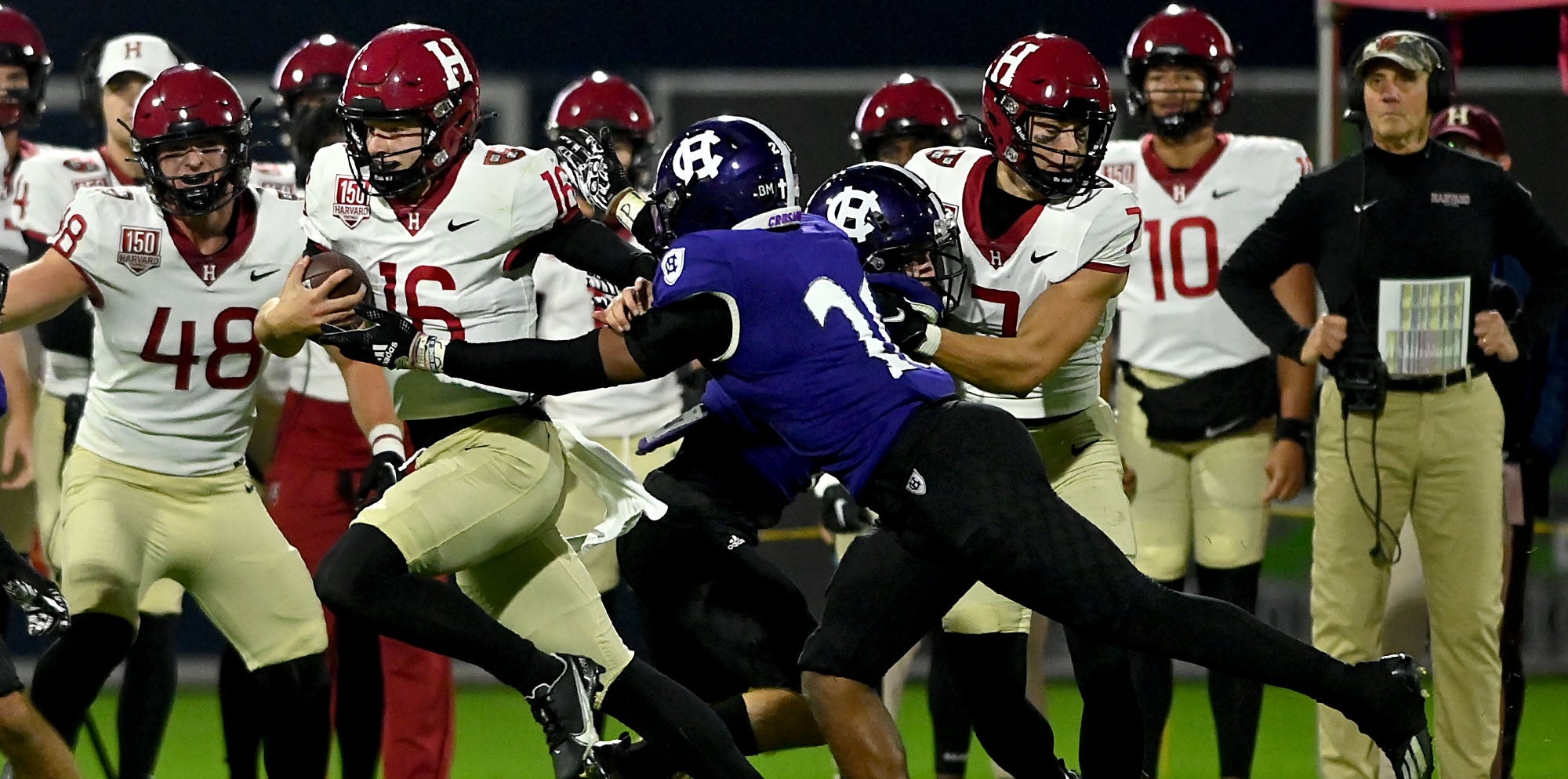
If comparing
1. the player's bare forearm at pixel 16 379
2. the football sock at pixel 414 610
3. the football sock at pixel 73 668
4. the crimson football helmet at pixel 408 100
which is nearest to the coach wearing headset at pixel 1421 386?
the football sock at pixel 414 610

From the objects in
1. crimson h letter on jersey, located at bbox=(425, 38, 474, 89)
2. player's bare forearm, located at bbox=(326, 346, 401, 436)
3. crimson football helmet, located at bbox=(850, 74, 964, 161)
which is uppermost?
crimson h letter on jersey, located at bbox=(425, 38, 474, 89)

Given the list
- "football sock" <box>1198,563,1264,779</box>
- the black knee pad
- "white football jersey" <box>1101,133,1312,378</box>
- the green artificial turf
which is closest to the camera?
the black knee pad

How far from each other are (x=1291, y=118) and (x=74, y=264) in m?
4.55

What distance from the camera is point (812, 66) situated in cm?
800

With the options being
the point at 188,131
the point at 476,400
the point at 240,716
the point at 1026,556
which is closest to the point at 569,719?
the point at 476,400

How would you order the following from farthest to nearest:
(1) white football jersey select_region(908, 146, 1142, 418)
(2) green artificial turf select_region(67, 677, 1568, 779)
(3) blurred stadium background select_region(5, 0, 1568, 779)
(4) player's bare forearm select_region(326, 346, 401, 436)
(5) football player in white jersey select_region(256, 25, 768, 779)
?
(3) blurred stadium background select_region(5, 0, 1568, 779), (2) green artificial turf select_region(67, 677, 1568, 779), (4) player's bare forearm select_region(326, 346, 401, 436), (1) white football jersey select_region(908, 146, 1142, 418), (5) football player in white jersey select_region(256, 25, 768, 779)

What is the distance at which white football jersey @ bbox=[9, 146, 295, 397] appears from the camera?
17.2 feet

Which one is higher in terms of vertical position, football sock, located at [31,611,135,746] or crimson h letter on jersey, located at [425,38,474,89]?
crimson h letter on jersey, located at [425,38,474,89]

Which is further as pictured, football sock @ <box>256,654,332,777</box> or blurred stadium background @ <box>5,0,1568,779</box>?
blurred stadium background @ <box>5,0,1568,779</box>

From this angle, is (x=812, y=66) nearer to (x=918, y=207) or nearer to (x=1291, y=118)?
(x=1291, y=118)

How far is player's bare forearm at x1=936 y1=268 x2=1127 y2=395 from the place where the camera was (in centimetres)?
408

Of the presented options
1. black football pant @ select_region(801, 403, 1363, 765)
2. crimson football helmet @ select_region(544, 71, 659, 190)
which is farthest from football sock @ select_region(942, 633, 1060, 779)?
crimson football helmet @ select_region(544, 71, 659, 190)

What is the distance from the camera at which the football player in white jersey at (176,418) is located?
4.12m

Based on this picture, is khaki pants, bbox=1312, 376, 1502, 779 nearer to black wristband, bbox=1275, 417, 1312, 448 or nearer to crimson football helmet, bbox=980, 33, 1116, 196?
black wristband, bbox=1275, 417, 1312, 448
